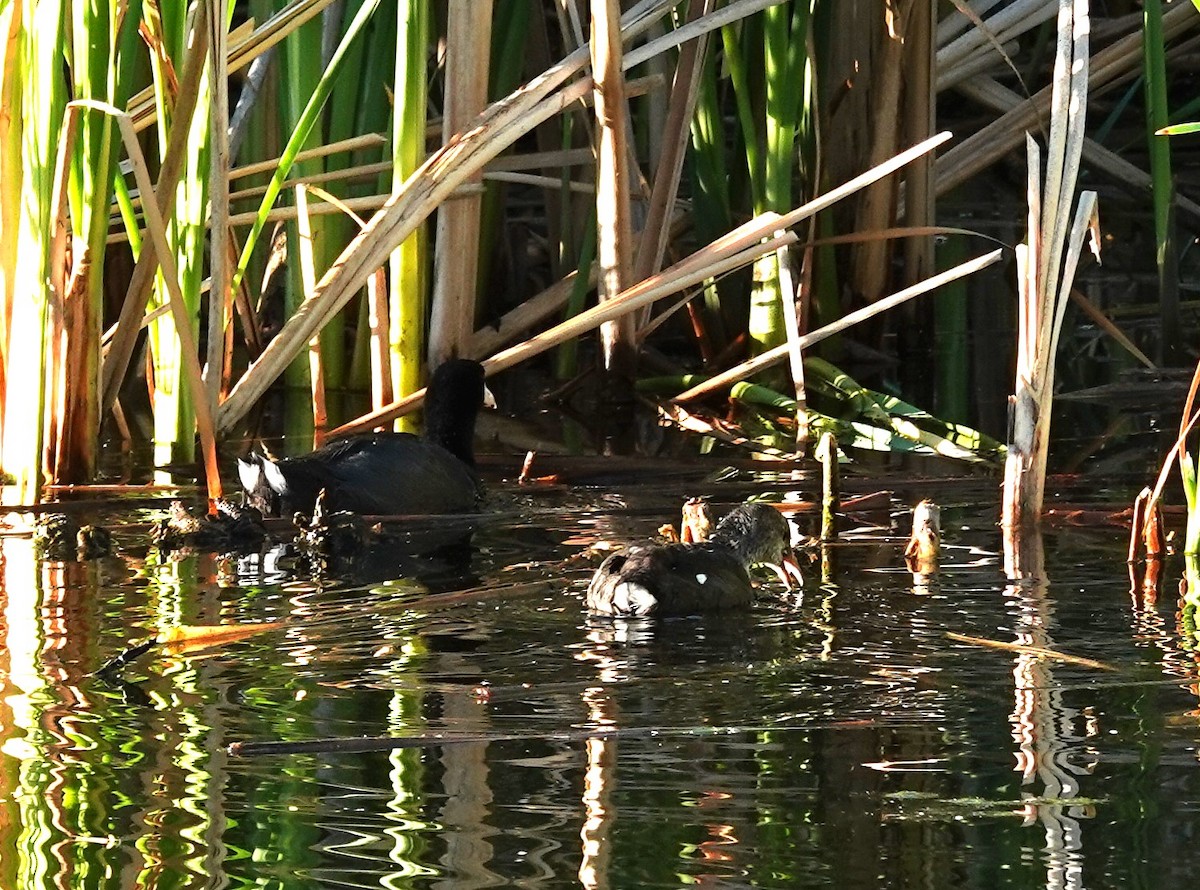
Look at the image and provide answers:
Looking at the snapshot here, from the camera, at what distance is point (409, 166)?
16.6ft

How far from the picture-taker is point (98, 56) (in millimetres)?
4199

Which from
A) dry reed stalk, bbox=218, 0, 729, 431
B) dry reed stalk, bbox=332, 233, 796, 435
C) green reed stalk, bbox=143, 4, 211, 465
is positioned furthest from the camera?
dry reed stalk, bbox=332, 233, 796, 435

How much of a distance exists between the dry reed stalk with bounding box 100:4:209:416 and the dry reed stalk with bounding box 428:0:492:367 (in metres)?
0.84

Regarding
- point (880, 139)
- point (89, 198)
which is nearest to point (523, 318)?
point (880, 139)

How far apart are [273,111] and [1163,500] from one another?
2.95 metres

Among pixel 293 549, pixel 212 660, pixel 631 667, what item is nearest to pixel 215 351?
pixel 293 549

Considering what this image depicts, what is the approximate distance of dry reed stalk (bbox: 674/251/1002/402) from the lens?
462 centimetres

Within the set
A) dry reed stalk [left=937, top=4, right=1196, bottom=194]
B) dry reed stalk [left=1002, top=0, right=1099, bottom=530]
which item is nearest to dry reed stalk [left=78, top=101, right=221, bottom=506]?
dry reed stalk [left=1002, top=0, right=1099, bottom=530]

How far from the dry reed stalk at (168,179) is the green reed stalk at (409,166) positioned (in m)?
0.67

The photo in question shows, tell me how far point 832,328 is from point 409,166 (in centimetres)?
118

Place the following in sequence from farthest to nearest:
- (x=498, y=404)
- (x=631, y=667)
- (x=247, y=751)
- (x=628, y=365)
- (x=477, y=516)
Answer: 1. (x=498, y=404)
2. (x=628, y=365)
3. (x=477, y=516)
4. (x=631, y=667)
5. (x=247, y=751)

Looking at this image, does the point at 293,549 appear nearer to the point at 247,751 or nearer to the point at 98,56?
the point at 98,56

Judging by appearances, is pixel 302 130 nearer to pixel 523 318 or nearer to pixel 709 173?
pixel 523 318

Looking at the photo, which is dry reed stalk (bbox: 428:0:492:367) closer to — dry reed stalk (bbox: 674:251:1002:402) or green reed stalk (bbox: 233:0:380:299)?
green reed stalk (bbox: 233:0:380:299)
